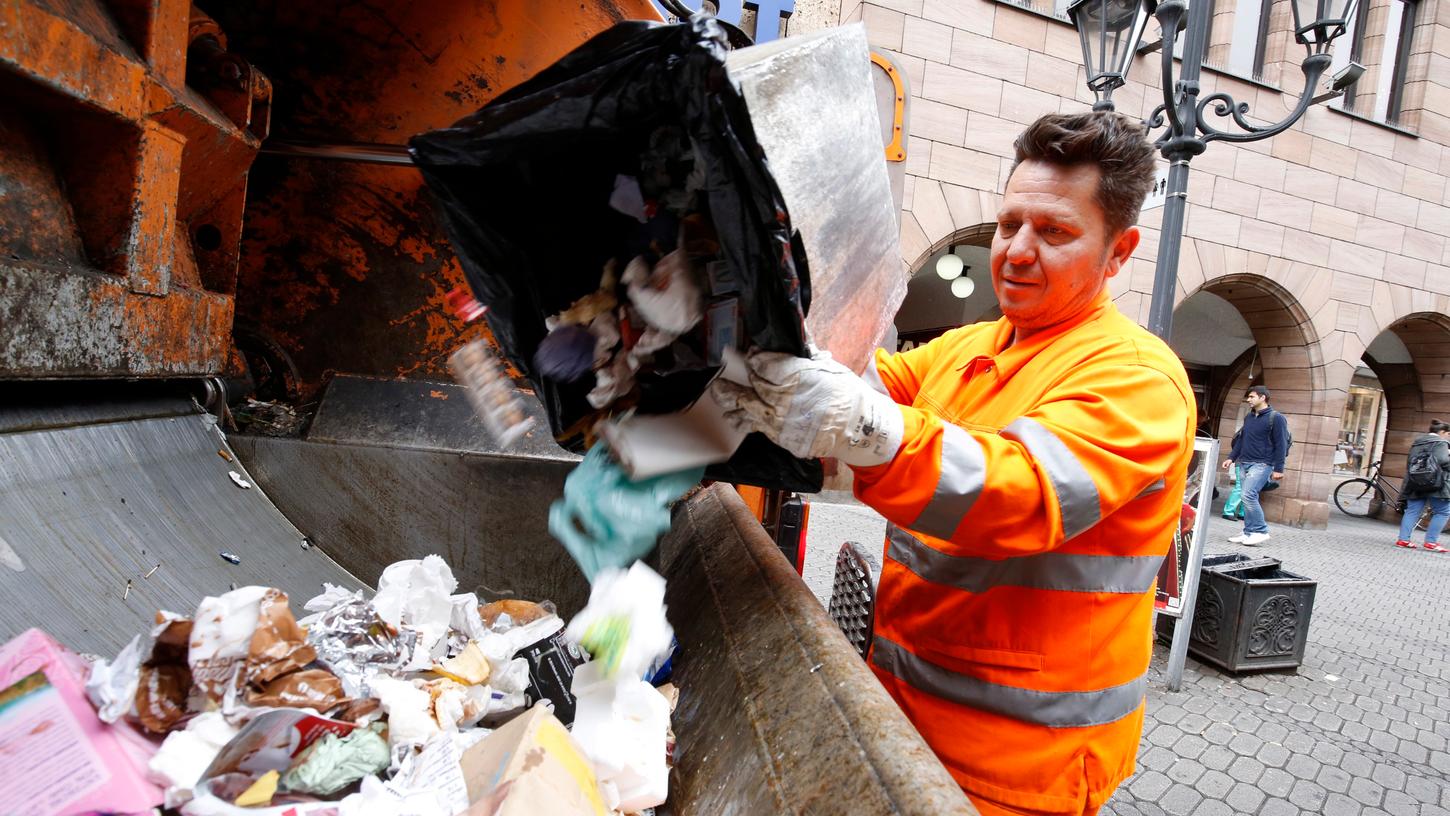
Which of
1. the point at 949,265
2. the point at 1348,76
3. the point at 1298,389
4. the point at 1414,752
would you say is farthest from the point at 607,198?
the point at 1298,389

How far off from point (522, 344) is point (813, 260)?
0.52 meters

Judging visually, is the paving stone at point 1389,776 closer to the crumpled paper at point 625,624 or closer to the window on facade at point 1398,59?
the crumpled paper at point 625,624

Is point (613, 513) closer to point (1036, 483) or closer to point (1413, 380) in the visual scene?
point (1036, 483)

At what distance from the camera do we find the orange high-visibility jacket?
105 cm

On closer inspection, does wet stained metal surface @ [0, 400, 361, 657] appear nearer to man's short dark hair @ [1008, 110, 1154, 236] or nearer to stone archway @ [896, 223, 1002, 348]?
man's short dark hair @ [1008, 110, 1154, 236]

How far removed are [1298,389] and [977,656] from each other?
10.9 m

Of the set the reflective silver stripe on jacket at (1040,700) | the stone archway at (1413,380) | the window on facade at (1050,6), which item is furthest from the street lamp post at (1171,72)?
the stone archway at (1413,380)

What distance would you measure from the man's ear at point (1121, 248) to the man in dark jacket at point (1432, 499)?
407 inches

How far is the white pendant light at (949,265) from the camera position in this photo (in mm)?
8648

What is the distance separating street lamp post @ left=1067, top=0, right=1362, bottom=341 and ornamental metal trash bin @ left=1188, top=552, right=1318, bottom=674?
1313 millimetres

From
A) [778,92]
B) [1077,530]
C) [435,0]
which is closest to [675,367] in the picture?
[778,92]

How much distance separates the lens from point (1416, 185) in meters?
9.89

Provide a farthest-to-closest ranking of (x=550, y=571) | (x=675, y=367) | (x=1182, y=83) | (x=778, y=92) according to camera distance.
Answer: (x=1182, y=83) → (x=550, y=571) → (x=675, y=367) → (x=778, y=92)

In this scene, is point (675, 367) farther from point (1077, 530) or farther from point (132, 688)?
point (132, 688)
